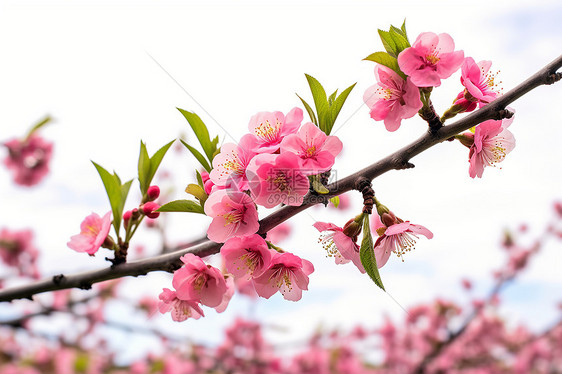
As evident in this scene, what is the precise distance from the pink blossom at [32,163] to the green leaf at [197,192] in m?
4.01

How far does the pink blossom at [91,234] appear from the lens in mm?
1316

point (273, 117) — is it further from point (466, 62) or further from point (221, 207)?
point (466, 62)

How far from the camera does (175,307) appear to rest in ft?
4.35

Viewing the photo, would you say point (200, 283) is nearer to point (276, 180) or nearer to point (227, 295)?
point (227, 295)

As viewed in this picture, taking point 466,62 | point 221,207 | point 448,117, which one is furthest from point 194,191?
point 466,62

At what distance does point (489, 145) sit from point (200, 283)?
0.92 meters

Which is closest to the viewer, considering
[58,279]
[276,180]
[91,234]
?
[276,180]

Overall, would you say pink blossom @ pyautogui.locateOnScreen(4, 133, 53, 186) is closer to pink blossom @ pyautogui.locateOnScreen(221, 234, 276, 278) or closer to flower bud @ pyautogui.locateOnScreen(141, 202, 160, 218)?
flower bud @ pyautogui.locateOnScreen(141, 202, 160, 218)

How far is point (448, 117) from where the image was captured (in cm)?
115

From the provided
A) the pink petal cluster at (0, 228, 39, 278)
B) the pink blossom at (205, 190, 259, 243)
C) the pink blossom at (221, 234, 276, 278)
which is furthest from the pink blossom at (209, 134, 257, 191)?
the pink petal cluster at (0, 228, 39, 278)

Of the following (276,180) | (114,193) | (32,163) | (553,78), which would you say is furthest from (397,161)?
(32,163)

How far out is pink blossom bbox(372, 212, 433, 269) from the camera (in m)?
1.07

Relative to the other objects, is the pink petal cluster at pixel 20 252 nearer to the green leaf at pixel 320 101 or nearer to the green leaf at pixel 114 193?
the green leaf at pixel 114 193

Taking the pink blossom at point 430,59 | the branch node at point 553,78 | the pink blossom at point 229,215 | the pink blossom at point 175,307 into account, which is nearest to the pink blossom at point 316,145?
the pink blossom at point 229,215
